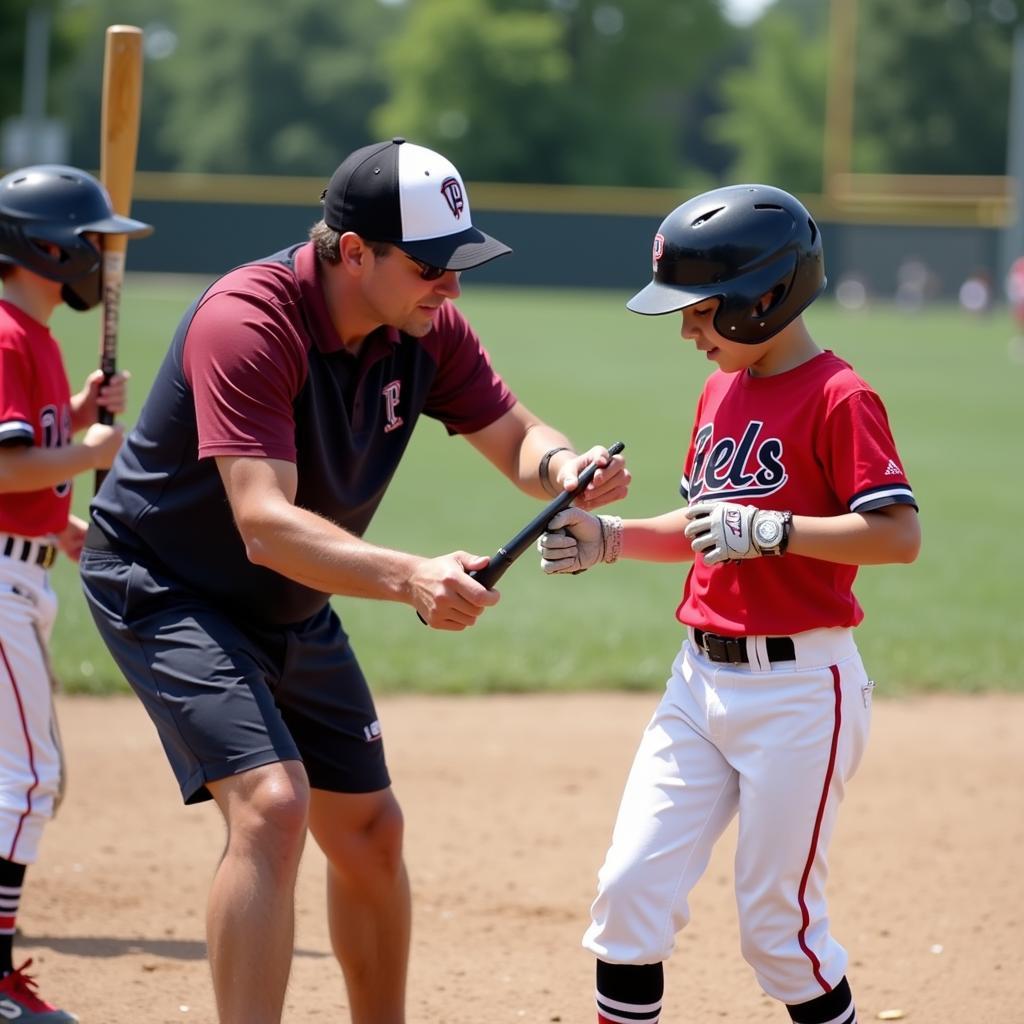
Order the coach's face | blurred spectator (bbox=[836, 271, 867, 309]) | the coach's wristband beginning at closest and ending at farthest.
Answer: the coach's face → the coach's wristband → blurred spectator (bbox=[836, 271, 867, 309])

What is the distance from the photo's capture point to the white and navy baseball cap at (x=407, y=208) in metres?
3.53

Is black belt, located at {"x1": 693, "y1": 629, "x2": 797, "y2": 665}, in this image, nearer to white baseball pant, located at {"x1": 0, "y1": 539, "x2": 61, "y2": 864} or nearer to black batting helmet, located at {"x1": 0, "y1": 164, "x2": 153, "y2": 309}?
white baseball pant, located at {"x1": 0, "y1": 539, "x2": 61, "y2": 864}

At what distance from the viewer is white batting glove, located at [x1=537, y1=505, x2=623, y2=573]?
3.62 metres

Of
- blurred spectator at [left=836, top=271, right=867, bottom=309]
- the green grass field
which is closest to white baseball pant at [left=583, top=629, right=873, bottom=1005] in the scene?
the green grass field

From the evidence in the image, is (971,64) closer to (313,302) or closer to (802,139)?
(802,139)

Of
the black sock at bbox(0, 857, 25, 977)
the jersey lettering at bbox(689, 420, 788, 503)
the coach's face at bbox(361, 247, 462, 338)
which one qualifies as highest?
the coach's face at bbox(361, 247, 462, 338)

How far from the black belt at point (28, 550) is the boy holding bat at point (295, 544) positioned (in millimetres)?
743

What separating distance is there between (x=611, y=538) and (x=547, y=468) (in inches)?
14.3

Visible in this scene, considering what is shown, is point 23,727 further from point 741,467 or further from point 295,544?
point 741,467

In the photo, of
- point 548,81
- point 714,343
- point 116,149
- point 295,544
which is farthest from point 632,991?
point 548,81

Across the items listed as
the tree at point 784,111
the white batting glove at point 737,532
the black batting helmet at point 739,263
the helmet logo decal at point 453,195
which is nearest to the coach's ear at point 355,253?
the helmet logo decal at point 453,195

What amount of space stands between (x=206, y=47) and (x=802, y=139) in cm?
2943

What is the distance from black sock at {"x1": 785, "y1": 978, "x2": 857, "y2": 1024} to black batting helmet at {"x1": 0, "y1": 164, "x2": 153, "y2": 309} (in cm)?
288

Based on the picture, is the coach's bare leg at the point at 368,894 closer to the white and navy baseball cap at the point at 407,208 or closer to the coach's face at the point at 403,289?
the coach's face at the point at 403,289
